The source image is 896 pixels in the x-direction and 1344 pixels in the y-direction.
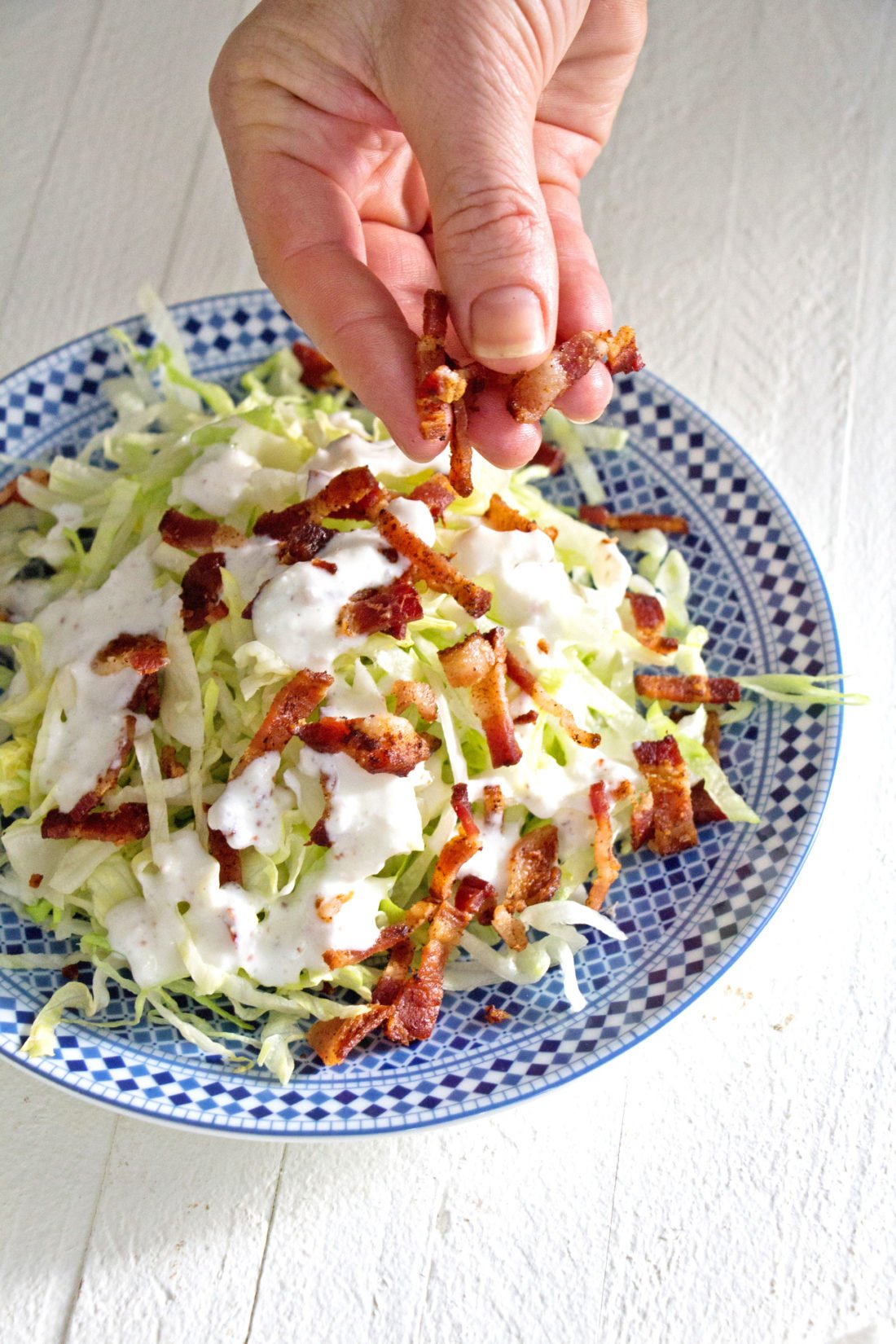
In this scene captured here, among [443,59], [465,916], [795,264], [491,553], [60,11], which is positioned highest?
[443,59]

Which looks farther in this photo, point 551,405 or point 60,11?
point 60,11

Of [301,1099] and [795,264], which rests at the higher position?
[795,264]

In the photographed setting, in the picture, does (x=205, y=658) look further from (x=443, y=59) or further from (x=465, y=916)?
(x=443, y=59)

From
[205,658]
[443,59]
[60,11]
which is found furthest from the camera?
[60,11]

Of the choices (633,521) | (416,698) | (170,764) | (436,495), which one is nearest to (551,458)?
(633,521)

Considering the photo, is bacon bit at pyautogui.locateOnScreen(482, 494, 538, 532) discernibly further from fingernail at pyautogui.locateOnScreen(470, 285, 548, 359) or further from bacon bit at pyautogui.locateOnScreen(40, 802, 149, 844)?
bacon bit at pyautogui.locateOnScreen(40, 802, 149, 844)

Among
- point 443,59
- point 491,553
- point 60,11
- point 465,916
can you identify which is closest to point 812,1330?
point 465,916

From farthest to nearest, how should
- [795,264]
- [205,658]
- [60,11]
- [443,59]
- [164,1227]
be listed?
[60,11] < [795,264] < [205,658] < [164,1227] < [443,59]
